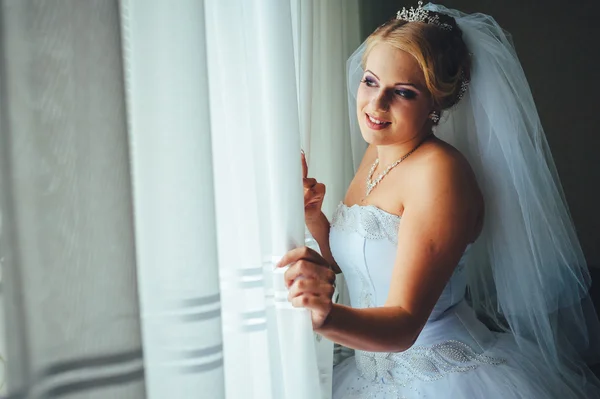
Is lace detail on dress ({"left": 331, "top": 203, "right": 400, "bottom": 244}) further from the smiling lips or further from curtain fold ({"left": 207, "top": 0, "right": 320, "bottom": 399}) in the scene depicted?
curtain fold ({"left": 207, "top": 0, "right": 320, "bottom": 399})

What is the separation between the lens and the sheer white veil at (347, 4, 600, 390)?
112cm

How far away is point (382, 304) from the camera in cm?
113

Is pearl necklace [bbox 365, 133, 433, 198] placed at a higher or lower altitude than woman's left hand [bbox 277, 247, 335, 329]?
higher

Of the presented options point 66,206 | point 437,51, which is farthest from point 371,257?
point 66,206

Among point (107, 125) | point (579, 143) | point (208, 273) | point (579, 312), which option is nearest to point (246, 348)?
point (208, 273)

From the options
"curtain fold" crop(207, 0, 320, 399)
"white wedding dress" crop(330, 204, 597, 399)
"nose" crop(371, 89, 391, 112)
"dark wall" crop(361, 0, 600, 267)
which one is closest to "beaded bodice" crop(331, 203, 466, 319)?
"white wedding dress" crop(330, 204, 597, 399)

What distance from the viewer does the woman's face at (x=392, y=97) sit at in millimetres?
1087

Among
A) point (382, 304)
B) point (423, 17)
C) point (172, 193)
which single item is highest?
point (423, 17)

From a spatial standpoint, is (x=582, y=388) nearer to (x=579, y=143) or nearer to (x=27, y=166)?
(x=27, y=166)

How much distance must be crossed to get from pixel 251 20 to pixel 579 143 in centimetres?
189

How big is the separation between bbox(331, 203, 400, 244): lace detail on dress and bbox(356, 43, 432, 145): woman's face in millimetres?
150

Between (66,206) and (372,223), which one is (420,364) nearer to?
(372,223)

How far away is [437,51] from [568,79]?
1416 millimetres

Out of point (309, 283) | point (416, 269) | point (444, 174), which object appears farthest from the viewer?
point (444, 174)
